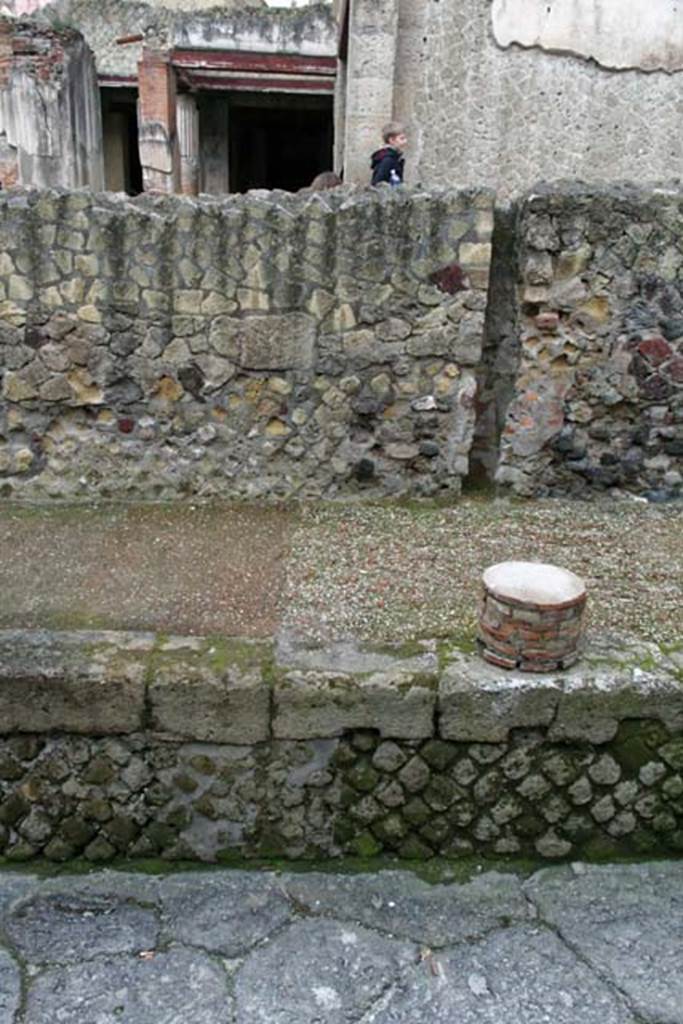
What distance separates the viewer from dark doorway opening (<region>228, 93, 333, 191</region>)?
51.2ft

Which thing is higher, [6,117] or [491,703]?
[6,117]

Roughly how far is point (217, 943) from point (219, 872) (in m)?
0.29

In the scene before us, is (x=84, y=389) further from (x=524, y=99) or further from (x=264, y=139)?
(x=264, y=139)

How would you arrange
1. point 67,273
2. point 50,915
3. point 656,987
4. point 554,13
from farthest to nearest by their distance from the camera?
point 554,13 → point 67,273 → point 50,915 → point 656,987

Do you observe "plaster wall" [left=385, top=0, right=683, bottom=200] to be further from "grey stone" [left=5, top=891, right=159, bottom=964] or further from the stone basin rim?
"grey stone" [left=5, top=891, right=159, bottom=964]

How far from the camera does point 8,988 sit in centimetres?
229

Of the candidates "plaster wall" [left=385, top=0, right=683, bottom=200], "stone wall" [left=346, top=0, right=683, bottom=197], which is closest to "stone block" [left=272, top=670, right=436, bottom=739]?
"plaster wall" [left=385, top=0, right=683, bottom=200]

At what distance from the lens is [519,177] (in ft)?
27.3

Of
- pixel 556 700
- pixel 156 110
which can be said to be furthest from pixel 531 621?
pixel 156 110

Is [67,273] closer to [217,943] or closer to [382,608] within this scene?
[382,608]

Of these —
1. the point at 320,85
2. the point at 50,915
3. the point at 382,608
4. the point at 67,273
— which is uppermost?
the point at 320,85

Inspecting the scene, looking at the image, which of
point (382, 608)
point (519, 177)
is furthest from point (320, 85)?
point (382, 608)

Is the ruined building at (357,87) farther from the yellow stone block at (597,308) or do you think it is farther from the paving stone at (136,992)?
the paving stone at (136,992)

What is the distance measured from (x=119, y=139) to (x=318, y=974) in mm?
16889
